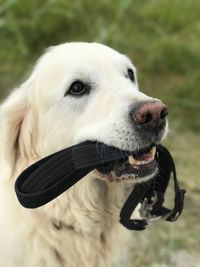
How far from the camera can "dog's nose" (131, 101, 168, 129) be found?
245 cm

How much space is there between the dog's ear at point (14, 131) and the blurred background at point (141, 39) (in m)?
1.96

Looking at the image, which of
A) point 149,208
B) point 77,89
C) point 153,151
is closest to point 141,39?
Answer: point 149,208

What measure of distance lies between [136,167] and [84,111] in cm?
32

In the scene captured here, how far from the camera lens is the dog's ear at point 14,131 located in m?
2.89

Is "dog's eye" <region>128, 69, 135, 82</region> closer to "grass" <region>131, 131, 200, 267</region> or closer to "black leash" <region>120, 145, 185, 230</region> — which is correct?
"black leash" <region>120, 145, 185, 230</region>

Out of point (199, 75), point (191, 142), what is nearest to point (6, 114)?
point (191, 142)

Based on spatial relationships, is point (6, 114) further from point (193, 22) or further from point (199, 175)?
point (193, 22)

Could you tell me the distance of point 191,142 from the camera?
17.1 feet

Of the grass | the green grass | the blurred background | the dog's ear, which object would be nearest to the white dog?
the dog's ear

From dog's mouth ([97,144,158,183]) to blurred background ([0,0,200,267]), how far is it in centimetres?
202

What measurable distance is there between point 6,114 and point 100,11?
3.92 meters

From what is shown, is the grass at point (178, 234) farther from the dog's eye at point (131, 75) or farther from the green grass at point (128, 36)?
the dog's eye at point (131, 75)

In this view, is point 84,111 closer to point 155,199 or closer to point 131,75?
point 131,75

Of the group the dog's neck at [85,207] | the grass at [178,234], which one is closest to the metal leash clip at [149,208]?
the dog's neck at [85,207]
